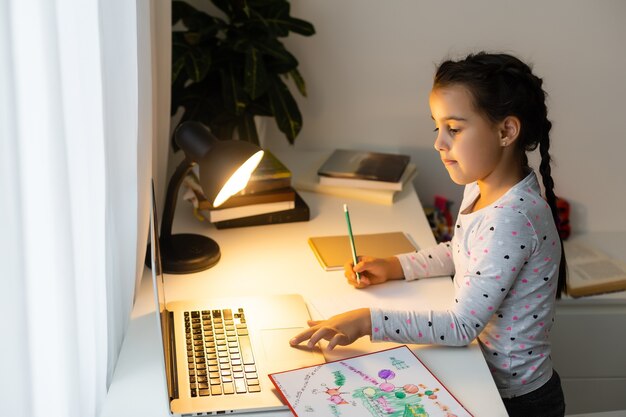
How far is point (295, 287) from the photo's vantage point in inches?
63.9

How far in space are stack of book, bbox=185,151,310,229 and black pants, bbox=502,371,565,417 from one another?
70 cm

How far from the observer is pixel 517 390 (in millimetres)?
1463

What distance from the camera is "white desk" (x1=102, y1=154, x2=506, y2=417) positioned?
126cm

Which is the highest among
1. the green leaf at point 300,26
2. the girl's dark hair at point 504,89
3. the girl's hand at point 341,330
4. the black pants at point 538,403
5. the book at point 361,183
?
the green leaf at point 300,26

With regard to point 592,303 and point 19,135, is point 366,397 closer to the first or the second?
point 19,135

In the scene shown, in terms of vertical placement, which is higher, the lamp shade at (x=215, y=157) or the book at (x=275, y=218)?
the lamp shade at (x=215, y=157)

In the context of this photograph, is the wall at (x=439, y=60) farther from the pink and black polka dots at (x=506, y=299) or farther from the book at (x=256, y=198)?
the pink and black polka dots at (x=506, y=299)

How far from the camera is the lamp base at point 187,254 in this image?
5.42 ft

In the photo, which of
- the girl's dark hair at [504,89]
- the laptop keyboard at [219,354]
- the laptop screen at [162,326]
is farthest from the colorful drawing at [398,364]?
the girl's dark hair at [504,89]

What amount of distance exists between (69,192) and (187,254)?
641 mm

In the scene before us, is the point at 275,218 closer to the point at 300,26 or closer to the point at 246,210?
the point at 246,210

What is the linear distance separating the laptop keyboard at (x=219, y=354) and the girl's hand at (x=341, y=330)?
0.10 meters

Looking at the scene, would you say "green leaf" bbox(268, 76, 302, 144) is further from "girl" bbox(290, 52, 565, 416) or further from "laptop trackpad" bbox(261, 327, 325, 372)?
"laptop trackpad" bbox(261, 327, 325, 372)

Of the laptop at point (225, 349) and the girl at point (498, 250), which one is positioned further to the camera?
the girl at point (498, 250)
